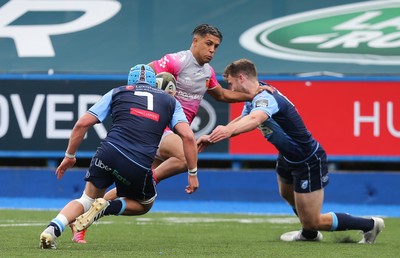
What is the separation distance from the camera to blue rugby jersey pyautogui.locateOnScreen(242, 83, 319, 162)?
9.83 m

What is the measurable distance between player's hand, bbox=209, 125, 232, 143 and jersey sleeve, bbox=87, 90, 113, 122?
91 cm

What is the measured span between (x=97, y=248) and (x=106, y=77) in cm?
779

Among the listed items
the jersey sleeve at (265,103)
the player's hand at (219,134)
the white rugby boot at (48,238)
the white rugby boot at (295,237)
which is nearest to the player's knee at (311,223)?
the white rugby boot at (295,237)

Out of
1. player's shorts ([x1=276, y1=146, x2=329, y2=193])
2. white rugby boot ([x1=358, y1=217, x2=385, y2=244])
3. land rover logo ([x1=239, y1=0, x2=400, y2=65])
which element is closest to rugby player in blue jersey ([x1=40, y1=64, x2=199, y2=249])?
player's shorts ([x1=276, y1=146, x2=329, y2=193])

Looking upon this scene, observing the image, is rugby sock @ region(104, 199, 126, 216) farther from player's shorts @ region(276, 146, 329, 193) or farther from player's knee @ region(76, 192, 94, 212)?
player's shorts @ region(276, 146, 329, 193)

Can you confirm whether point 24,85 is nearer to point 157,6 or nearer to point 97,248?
point 157,6

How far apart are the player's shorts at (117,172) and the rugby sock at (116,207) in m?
0.13

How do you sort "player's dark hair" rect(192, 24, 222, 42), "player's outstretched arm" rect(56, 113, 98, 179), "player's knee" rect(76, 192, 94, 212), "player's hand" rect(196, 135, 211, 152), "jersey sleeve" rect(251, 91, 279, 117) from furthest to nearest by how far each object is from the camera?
"player's dark hair" rect(192, 24, 222, 42) < "jersey sleeve" rect(251, 91, 279, 117) < "player's hand" rect(196, 135, 211, 152) < "player's knee" rect(76, 192, 94, 212) < "player's outstretched arm" rect(56, 113, 98, 179)

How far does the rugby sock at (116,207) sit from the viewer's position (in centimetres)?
897

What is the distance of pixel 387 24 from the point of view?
704 inches

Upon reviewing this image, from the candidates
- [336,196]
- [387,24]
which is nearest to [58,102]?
[336,196]

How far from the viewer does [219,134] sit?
892 cm

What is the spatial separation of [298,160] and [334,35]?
311 inches

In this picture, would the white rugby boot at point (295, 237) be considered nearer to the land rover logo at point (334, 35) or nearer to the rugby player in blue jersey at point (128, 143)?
the rugby player in blue jersey at point (128, 143)
